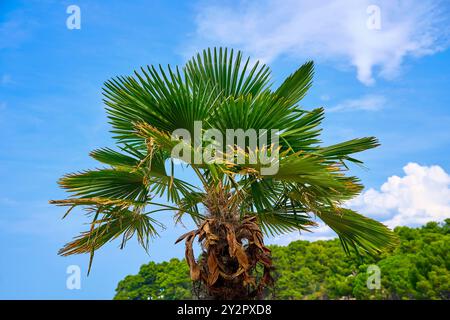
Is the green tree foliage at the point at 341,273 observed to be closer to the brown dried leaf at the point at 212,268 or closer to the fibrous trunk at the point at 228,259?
the fibrous trunk at the point at 228,259

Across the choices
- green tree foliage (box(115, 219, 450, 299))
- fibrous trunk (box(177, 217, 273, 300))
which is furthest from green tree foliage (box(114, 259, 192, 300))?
fibrous trunk (box(177, 217, 273, 300))

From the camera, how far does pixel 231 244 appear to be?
18.0 feet

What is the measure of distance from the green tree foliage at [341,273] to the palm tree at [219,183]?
58.0ft

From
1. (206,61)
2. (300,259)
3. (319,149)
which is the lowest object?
(300,259)

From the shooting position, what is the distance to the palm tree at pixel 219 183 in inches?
211

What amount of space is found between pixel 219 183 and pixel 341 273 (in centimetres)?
2310

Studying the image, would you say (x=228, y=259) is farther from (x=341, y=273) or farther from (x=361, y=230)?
(x=341, y=273)

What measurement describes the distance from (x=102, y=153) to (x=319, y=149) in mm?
3024

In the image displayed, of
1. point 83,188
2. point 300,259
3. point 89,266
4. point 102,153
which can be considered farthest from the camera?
point 300,259

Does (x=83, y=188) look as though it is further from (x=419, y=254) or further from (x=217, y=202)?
(x=419, y=254)

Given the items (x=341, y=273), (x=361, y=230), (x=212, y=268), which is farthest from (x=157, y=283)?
(x=212, y=268)

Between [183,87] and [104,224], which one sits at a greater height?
[183,87]

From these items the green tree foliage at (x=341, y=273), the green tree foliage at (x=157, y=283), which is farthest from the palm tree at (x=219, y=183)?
the green tree foliage at (x=157, y=283)
